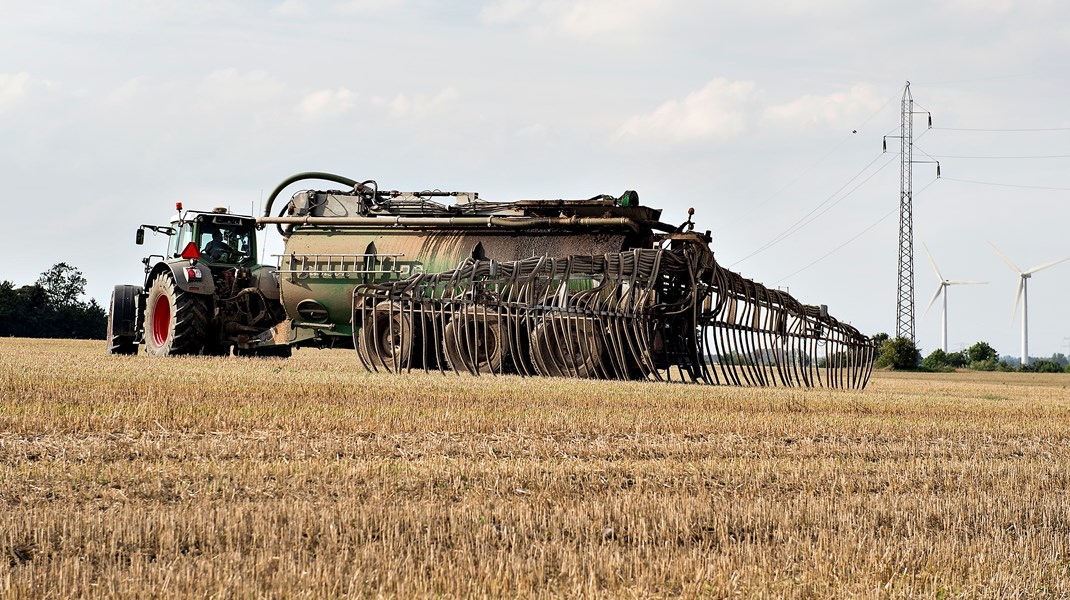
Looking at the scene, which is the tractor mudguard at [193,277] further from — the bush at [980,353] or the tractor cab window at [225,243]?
the bush at [980,353]

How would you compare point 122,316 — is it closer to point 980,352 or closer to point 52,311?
point 52,311

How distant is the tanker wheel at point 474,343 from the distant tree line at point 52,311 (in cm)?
3427

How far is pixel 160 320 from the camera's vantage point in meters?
23.9

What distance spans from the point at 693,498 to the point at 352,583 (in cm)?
285

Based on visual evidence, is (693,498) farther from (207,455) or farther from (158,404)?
(158,404)

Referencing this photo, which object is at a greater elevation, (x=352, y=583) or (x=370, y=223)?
(x=370, y=223)

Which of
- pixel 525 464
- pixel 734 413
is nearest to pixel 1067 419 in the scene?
pixel 734 413

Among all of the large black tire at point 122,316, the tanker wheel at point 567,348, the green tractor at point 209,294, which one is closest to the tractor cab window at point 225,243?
the green tractor at point 209,294

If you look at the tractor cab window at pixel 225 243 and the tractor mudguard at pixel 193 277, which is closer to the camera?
the tractor mudguard at pixel 193 277

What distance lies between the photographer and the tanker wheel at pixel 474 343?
20.0m

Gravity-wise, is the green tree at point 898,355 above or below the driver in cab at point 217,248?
below

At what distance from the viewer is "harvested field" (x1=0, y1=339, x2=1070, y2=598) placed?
17.8ft

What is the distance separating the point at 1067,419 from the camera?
47.3 ft

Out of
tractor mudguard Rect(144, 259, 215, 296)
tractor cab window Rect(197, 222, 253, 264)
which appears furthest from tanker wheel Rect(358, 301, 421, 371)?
tractor cab window Rect(197, 222, 253, 264)
